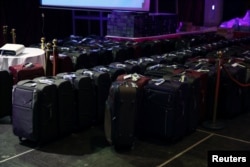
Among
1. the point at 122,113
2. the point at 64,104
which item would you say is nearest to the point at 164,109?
the point at 122,113

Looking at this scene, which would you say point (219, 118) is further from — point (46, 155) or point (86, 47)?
point (86, 47)

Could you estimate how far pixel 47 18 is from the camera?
27.8 ft

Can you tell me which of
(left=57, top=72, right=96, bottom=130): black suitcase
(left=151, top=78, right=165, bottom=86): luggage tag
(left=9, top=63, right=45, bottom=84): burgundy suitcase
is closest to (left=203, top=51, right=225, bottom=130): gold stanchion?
(left=151, top=78, right=165, bottom=86): luggage tag

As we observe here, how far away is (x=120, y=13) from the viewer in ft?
24.3

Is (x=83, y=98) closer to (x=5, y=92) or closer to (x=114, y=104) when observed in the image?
(x=114, y=104)

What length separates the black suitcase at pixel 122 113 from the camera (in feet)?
11.0

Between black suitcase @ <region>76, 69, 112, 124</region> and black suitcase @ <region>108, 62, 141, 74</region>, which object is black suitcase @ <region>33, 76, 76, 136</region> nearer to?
black suitcase @ <region>76, 69, 112, 124</region>

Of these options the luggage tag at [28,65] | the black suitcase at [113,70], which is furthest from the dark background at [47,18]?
the black suitcase at [113,70]

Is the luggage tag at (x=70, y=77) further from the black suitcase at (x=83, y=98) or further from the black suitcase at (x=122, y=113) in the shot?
the black suitcase at (x=122, y=113)

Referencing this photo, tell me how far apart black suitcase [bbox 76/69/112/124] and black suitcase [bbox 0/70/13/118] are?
2.56 feet

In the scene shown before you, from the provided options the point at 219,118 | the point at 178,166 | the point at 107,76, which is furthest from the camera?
the point at 219,118

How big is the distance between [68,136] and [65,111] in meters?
0.29

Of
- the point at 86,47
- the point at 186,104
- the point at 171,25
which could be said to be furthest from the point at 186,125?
the point at 171,25

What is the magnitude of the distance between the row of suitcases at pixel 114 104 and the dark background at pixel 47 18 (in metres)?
4.12
